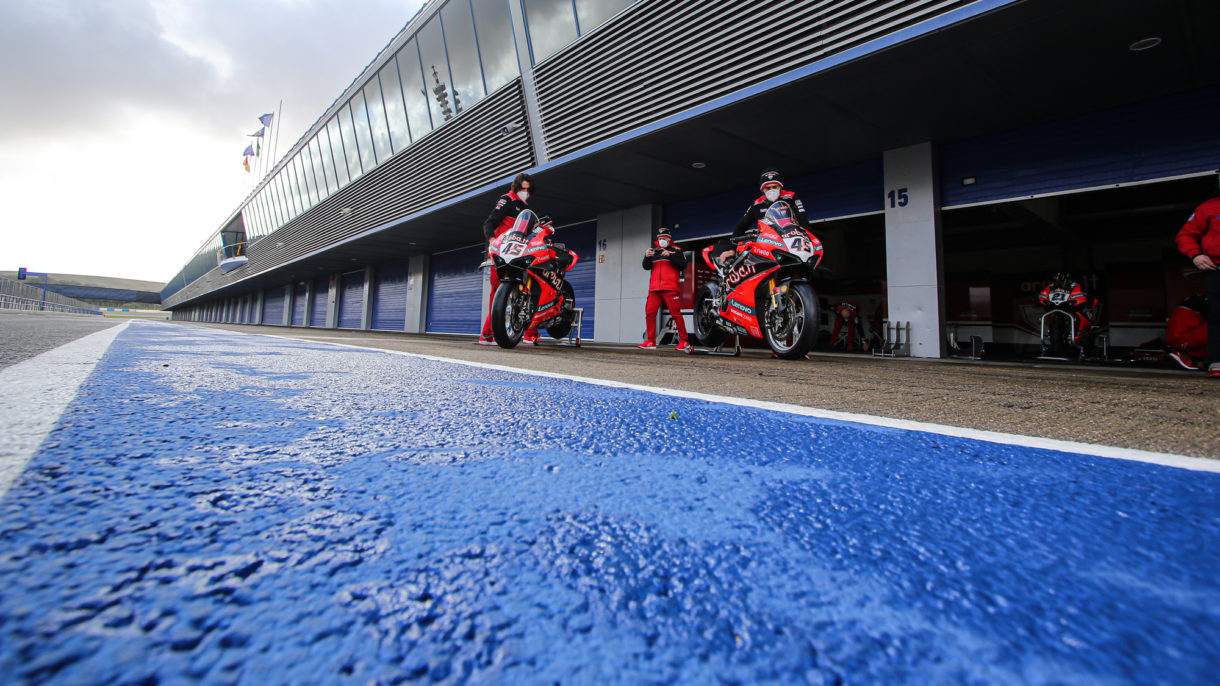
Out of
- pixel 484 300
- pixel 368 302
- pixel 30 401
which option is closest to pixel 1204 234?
pixel 30 401

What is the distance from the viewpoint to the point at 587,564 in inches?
19.0

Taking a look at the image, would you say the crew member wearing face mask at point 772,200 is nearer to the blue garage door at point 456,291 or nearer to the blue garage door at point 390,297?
the blue garage door at point 456,291

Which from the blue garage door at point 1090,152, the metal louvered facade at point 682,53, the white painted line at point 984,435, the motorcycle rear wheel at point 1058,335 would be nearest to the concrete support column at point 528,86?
the metal louvered facade at point 682,53

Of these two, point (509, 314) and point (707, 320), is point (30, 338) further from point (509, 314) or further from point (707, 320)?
point (707, 320)

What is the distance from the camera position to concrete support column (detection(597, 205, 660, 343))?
10773 mm

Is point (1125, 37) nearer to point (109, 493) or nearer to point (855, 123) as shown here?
point (855, 123)

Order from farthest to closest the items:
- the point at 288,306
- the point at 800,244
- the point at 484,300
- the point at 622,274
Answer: the point at 288,306 → the point at 484,300 → the point at 622,274 → the point at 800,244

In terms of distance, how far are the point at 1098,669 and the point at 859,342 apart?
47.8 feet

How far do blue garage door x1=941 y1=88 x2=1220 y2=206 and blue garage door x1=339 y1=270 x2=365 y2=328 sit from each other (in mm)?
21854

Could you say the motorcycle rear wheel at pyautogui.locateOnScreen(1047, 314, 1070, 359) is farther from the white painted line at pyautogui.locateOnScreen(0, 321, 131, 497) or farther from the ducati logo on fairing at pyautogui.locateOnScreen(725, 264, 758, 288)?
the white painted line at pyautogui.locateOnScreen(0, 321, 131, 497)

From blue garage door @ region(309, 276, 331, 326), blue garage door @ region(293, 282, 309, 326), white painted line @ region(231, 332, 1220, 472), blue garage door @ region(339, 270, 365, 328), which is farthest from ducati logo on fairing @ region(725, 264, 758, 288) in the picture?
blue garage door @ region(293, 282, 309, 326)

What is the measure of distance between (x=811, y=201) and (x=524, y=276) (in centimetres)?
575

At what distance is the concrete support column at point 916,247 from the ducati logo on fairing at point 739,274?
3.32 meters

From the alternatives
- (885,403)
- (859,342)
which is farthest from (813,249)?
(859,342)
